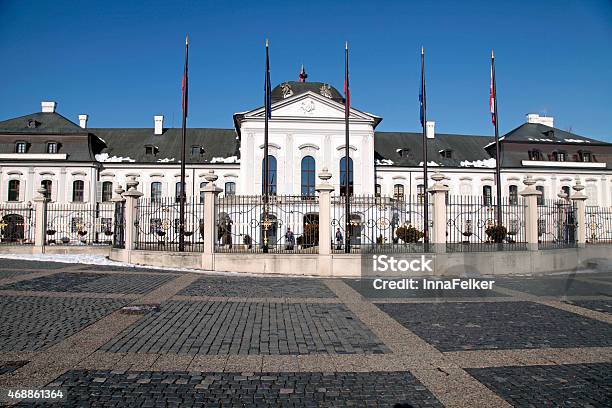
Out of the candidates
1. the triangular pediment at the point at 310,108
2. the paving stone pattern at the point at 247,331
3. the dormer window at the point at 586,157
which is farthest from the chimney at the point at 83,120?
the dormer window at the point at 586,157

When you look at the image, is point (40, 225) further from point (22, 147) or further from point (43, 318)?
point (22, 147)

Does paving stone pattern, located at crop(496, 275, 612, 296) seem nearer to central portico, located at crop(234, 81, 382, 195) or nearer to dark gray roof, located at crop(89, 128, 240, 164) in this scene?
central portico, located at crop(234, 81, 382, 195)

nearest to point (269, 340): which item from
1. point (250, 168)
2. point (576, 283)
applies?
point (576, 283)

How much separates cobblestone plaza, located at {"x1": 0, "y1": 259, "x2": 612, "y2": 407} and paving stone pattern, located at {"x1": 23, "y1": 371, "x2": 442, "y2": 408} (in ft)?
0.06

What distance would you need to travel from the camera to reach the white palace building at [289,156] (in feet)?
128

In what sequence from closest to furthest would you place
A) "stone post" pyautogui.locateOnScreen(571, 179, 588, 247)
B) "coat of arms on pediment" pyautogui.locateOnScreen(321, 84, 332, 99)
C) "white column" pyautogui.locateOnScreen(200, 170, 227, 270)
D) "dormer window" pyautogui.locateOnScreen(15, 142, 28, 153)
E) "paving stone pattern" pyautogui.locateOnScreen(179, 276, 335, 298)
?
1. "paving stone pattern" pyautogui.locateOnScreen(179, 276, 335, 298)
2. "white column" pyautogui.locateOnScreen(200, 170, 227, 270)
3. "stone post" pyautogui.locateOnScreen(571, 179, 588, 247)
4. "coat of arms on pediment" pyautogui.locateOnScreen(321, 84, 332, 99)
5. "dormer window" pyautogui.locateOnScreen(15, 142, 28, 153)

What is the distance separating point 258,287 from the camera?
10695 millimetres

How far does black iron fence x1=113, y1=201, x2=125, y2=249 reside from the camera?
54.6ft

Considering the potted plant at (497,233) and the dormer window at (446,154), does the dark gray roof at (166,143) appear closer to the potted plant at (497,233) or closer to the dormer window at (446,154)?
the dormer window at (446,154)

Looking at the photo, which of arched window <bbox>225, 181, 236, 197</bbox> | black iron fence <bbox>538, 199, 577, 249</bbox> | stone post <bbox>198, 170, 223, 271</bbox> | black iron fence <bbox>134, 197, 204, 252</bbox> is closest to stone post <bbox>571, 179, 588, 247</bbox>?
black iron fence <bbox>538, 199, 577, 249</bbox>

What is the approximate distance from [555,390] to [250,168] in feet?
114

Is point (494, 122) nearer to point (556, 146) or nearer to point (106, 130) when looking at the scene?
point (556, 146)

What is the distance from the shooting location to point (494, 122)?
21.3 metres

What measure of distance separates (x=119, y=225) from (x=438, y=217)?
470 inches
